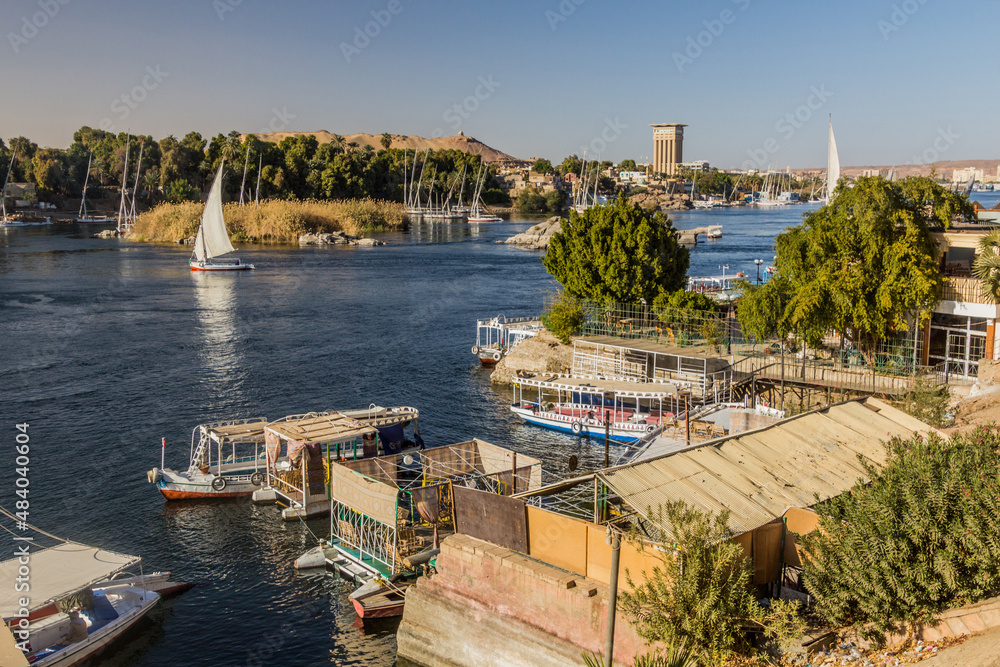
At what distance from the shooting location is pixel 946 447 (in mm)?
12125

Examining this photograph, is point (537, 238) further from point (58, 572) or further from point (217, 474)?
point (58, 572)

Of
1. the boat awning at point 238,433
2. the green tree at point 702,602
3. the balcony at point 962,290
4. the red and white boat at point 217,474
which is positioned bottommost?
the red and white boat at point 217,474

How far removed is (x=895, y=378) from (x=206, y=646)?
19933 mm

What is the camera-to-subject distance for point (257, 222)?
107 metres

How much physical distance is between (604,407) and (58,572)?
1893 centimetres

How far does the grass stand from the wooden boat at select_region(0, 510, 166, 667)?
9363 cm

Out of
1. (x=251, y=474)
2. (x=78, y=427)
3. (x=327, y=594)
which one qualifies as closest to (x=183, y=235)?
(x=78, y=427)

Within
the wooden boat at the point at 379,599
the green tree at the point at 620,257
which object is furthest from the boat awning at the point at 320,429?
the green tree at the point at 620,257

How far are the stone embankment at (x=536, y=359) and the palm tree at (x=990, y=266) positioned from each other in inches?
581

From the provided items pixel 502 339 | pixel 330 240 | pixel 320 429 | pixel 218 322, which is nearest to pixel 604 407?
pixel 320 429

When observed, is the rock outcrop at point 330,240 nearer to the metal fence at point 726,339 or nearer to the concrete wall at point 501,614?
the metal fence at point 726,339

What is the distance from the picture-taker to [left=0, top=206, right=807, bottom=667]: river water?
16891mm

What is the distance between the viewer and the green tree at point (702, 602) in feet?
33.1

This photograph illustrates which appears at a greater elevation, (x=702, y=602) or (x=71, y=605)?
(x=702, y=602)
